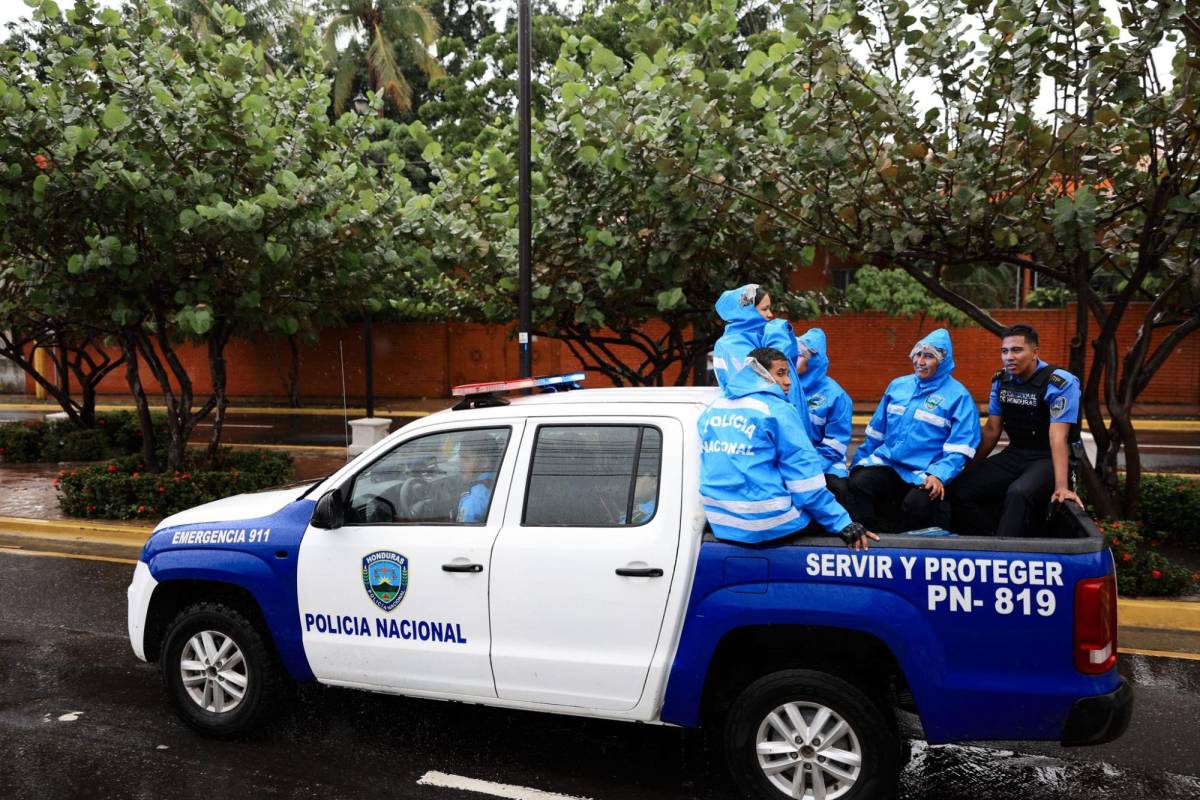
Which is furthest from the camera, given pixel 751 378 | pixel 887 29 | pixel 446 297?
pixel 446 297

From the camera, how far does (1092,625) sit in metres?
3.61

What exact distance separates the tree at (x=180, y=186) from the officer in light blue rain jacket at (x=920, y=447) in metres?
5.81

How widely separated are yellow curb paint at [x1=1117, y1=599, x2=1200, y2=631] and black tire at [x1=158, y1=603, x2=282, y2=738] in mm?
5481

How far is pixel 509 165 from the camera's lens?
Answer: 396 inches

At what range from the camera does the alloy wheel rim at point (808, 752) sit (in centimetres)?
393

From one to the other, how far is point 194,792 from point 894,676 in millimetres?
3226

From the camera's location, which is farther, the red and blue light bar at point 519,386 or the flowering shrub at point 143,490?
the flowering shrub at point 143,490

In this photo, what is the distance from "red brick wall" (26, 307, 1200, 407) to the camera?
2359cm

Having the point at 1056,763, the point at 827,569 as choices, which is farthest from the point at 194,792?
the point at 1056,763

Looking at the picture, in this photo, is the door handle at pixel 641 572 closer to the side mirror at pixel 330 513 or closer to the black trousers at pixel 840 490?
the black trousers at pixel 840 490

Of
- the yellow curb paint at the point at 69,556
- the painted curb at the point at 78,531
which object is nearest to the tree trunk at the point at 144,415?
the painted curb at the point at 78,531

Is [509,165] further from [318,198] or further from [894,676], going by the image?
[894,676]

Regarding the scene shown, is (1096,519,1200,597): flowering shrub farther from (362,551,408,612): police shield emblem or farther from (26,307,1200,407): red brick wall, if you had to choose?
(26,307,1200,407): red brick wall

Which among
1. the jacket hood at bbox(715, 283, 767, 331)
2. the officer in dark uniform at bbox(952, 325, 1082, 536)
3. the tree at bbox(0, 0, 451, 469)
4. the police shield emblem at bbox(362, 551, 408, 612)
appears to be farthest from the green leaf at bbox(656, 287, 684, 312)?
the police shield emblem at bbox(362, 551, 408, 612)
